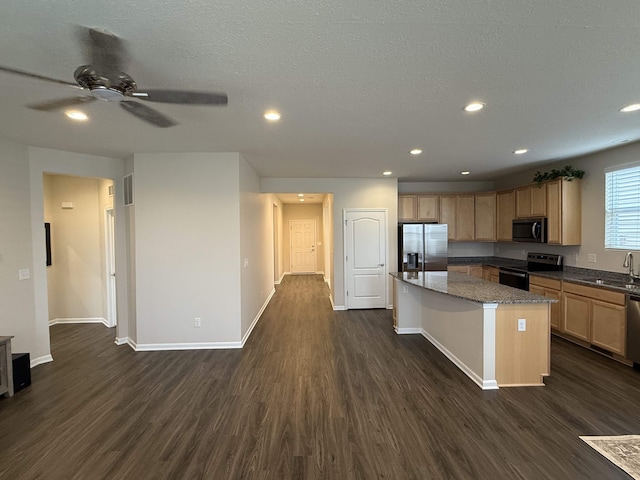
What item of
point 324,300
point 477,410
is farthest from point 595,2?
point 324,300

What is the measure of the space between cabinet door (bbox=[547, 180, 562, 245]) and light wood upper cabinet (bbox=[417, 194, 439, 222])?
1.95m

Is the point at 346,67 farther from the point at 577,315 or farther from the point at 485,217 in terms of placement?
the point at 485,217

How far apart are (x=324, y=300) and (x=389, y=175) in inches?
125

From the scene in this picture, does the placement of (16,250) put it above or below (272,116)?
below

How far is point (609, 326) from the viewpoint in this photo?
3494 mm

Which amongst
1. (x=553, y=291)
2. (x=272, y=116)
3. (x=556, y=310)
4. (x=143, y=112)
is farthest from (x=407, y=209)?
(x=143, y=112)

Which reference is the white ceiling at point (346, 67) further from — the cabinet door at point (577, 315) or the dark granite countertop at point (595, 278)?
the cabinet door at point (577, 315)

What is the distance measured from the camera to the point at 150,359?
3.74 meters

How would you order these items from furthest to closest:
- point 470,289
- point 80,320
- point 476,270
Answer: point 476,270, point 80,320, point 470,289

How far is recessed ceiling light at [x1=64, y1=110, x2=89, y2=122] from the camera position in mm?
2586

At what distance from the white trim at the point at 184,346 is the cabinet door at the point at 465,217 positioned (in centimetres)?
494

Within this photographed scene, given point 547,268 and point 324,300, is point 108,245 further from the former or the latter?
point 547,268

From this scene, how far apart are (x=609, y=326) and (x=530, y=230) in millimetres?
1971

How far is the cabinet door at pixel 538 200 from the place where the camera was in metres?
4.83
